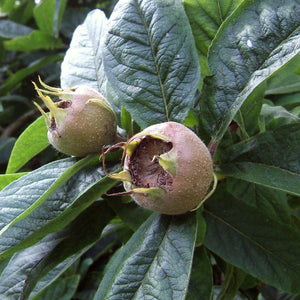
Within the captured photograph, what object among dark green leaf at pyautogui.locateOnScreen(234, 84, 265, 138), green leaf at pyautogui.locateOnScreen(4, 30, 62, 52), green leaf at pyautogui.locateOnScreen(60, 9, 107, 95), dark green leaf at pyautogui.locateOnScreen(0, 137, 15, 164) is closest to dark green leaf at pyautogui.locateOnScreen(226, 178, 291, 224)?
dark green leaf at pyautogui.locateOnScreen(234, 84, 265, 138)

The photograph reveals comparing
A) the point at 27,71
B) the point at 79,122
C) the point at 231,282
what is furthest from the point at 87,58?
the point at 27,71

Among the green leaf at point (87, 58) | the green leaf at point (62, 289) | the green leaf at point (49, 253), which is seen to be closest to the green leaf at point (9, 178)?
the green leaf at point (49, 253)

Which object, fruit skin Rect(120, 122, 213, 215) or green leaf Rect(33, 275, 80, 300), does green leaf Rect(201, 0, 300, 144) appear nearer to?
fruit skin Rect(120, 122, 213, 215)

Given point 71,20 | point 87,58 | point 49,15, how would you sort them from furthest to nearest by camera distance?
point 71,20 → point 49,15 → point 87,58

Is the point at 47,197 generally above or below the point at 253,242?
above

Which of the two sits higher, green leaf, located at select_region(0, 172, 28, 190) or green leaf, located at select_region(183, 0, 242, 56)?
green leaf, located at select_region(183, 0, 242, 56)

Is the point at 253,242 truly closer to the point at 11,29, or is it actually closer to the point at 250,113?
the point at 250,113
